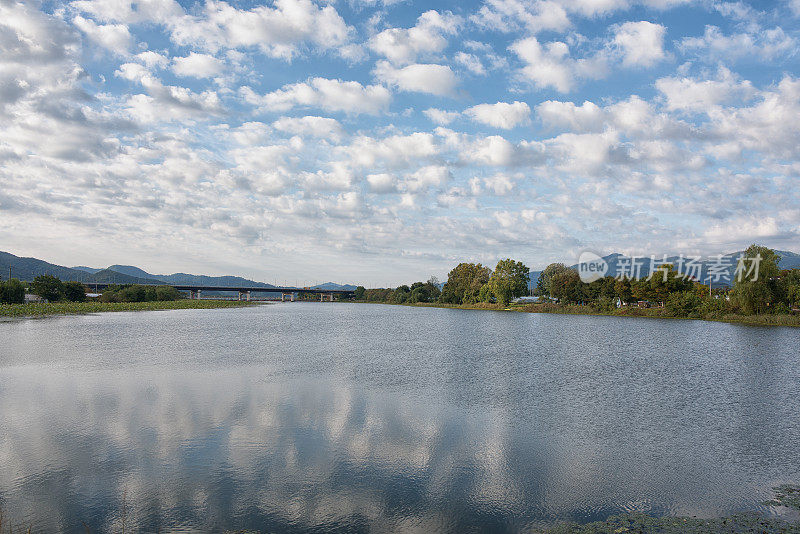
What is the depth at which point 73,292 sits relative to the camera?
109 metres

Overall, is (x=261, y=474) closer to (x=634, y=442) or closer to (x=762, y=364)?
(x=634, y=442)

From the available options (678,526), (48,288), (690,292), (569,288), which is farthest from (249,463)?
(48,288)

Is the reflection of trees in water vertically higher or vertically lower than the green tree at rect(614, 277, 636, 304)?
lower

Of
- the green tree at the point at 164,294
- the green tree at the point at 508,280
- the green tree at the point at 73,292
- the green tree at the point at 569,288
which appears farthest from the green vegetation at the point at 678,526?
the green tree at the point at 164,294

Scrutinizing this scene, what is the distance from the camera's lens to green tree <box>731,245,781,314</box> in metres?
69.4

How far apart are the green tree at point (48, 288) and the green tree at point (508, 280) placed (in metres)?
103

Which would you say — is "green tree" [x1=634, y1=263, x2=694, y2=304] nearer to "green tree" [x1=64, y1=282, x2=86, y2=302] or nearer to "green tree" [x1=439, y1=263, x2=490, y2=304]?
"green tree" [x1=439, y1=263, x2=490, y2=304]

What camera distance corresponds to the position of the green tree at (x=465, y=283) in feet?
462

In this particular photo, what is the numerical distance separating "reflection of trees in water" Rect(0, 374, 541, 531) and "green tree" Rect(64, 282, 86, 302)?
109363mm

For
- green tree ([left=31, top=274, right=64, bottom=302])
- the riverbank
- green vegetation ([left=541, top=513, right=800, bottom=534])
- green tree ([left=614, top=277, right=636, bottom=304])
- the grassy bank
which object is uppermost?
green tree ([left=614, top=277, right=636, bottom=304])

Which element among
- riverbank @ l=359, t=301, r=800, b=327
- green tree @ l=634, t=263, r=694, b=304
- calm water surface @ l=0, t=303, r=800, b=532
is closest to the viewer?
calm water surface @ l=0, t=303, r=800, b=532

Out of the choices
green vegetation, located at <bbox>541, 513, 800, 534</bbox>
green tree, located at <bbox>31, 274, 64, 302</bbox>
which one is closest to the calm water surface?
green vegetation, located at <bbox>541, 513, 800, 534</bbox>

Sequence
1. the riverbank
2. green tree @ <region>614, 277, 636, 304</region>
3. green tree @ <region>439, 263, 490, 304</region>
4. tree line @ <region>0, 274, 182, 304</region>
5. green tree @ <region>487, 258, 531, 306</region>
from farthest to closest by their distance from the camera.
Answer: green tree @ <region>439, 263, 490, 304</region>
green tree @ <region>487, 258, 531, 306</region>
green tree @ <region>614, 277, 636, 304</region>
tree line @ <region>0, 274, 182, 304</region>
the riverbank

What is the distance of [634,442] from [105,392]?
19.1 metres
